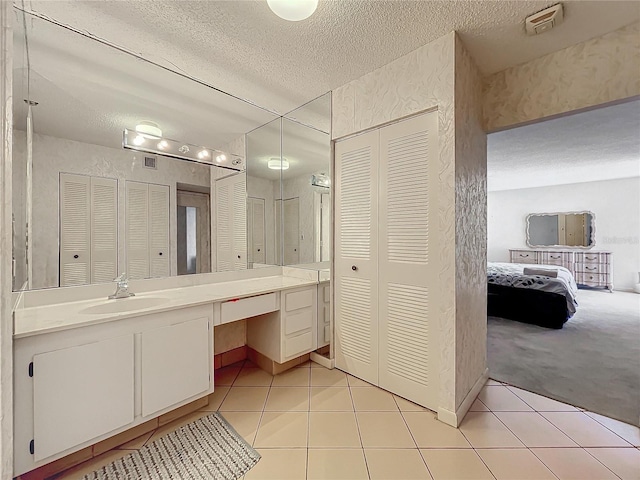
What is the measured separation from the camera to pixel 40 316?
4.79 feet

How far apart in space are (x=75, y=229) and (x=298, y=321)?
1731mm

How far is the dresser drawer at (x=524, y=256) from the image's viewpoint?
6981mm

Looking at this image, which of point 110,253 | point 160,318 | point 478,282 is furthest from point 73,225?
point 478,282

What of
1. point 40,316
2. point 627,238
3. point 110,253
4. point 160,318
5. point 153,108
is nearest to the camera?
point 40,316

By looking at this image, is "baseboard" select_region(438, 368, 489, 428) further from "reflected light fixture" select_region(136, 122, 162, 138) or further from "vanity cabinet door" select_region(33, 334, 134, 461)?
"reflected light fixture" select_region(136, 122, 162, 138)

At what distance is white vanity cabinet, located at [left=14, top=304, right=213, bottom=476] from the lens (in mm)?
1235

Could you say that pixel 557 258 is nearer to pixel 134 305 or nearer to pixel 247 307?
pixel 247 307

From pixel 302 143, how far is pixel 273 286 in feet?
5.17

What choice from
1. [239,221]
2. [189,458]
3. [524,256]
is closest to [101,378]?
[189,458]

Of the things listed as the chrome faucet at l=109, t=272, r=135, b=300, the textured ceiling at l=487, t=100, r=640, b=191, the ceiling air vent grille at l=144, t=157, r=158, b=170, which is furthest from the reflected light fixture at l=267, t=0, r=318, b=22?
the textured ceiling at l=487, t=100, r=640, b=191

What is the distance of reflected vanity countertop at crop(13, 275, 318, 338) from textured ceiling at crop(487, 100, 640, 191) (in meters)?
3.30

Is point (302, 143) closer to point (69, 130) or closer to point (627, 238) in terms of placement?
point (69, 130)

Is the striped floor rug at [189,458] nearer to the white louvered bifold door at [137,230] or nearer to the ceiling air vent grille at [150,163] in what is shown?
the white louvered bifold door at [137,230]

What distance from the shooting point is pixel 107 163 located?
1938mm
